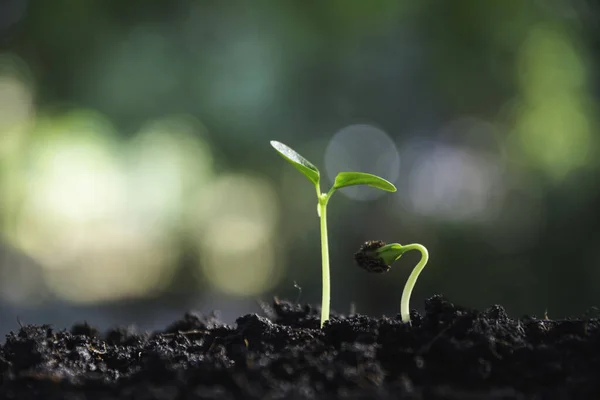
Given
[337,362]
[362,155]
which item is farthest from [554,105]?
[337,362]

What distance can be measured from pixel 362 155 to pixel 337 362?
3.22 metres

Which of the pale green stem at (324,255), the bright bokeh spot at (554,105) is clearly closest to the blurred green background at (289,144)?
the bright bokeh spot at (554,105)

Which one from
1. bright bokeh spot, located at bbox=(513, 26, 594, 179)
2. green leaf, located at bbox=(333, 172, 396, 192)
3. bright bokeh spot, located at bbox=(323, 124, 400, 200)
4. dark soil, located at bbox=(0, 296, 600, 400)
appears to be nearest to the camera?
dark soil, located at bbox=(0, 296, 600, 400)

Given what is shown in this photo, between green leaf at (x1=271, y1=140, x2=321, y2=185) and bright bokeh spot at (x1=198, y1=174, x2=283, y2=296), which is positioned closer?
green leaf at (x1=271, y1=140, x2=321, y2=185)

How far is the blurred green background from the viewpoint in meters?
3.39

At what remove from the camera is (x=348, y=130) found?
384 cm

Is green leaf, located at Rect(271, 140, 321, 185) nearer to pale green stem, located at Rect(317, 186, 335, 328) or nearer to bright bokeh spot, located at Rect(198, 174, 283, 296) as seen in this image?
pale green stem, located at Rect(317, 186, 335, 328)

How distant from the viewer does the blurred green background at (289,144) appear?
3.39 m

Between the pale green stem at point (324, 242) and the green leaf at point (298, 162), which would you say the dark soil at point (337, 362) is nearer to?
the pale green stem at point (324, 242)

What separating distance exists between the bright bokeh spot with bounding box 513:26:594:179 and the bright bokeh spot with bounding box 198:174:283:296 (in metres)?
1.81

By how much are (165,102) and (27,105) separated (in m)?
1.02

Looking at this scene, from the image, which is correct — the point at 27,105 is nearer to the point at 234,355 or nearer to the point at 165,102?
the point at 165,102

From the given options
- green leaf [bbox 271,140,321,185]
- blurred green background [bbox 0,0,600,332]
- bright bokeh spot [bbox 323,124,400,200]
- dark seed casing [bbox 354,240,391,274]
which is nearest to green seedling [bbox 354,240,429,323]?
dark seed casing [bbox 354,240,391,274]

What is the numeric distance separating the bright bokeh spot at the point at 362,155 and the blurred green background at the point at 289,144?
0.05ft
